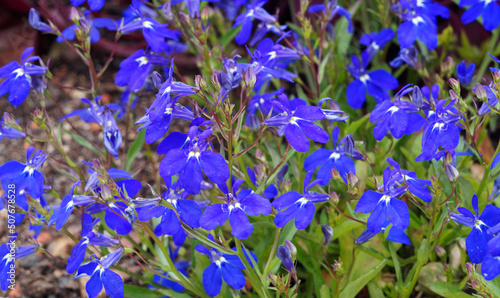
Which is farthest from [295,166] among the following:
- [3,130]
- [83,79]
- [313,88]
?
[83,79]

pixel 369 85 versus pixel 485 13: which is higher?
pixel 485 13

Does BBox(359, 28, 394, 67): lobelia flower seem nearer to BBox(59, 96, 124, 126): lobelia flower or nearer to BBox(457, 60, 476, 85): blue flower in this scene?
BBox(457, 60, 476, 85): blue flower

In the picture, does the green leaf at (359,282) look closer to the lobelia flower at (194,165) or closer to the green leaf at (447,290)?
the green leaf at (447,290)

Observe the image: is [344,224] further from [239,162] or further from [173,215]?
[173,215]

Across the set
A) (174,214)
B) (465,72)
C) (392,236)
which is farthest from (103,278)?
(465,72)

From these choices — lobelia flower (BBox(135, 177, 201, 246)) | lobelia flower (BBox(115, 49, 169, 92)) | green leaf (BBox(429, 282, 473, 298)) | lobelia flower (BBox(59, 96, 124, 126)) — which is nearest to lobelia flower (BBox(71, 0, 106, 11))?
lobelia flower (BBox(115, 49, 169, 92))

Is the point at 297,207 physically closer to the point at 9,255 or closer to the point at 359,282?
the point at 359,282
